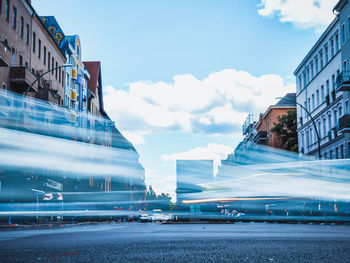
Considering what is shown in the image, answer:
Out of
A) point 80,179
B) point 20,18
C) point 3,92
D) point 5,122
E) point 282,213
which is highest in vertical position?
point 20,18

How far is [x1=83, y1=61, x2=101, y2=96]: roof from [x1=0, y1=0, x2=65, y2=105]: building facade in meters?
29.0

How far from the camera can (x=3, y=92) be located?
108 feet

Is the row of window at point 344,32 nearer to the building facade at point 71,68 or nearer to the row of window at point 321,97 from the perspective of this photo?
the row of window at point 321,97

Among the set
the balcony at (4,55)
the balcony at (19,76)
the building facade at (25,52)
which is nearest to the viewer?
the balcony at (4,55)

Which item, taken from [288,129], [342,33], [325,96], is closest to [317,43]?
[325,96]

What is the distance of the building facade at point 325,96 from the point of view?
47.3 m

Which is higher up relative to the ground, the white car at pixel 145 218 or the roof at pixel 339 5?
the roof at pixel 339 5

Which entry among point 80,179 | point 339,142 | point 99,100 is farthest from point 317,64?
point 99,100

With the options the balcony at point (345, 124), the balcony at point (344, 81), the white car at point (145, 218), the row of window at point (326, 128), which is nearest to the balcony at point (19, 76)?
the white car at point (145, 218)

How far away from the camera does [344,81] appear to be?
141 feet

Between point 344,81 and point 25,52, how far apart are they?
80.4ft

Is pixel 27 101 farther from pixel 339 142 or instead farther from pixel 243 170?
pixel 339 142

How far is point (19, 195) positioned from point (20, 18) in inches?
564

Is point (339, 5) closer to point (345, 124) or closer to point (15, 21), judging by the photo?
point (345, 124)
